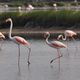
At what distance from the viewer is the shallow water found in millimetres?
16547

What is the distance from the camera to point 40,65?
1866cm

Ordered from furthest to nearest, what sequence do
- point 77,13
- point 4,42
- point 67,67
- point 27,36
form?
1. point 77,13
2. point 27,36
3. point 4,42
4. point 67,67

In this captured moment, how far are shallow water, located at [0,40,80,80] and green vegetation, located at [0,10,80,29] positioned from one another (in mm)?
9586

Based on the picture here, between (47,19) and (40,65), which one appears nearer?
(40,65)

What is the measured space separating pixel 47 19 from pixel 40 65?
16.3 meters

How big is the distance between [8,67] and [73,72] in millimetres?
2571

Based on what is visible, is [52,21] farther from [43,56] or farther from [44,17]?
[43,56]

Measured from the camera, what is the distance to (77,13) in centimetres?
3419

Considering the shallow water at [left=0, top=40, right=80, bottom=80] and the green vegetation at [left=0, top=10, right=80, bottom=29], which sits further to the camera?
the green vegetation at [left=0, top=10, right=80, bottom=29]

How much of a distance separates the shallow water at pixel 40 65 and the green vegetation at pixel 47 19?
31.5 ft

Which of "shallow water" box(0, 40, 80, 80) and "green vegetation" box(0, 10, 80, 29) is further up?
"shallow water" box(0, 40, 80, 80)

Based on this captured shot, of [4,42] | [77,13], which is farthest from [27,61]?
[77,13]

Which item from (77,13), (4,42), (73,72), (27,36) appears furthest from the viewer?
(77,13)

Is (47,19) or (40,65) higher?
(40,65)
